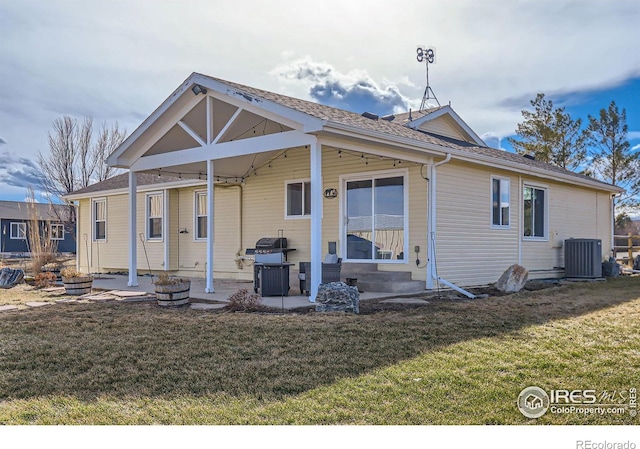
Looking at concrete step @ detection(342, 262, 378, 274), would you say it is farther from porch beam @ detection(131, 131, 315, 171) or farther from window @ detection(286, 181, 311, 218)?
porch beam @ detection(131, 131, 315, 171)

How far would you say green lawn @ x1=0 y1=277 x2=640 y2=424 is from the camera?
11.7ft

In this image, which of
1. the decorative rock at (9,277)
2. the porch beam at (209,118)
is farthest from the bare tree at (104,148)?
the porch beam at (209,118)

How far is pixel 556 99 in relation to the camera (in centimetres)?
2528

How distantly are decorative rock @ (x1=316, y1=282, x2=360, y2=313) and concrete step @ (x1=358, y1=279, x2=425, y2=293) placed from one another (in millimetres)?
2606

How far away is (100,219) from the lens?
17328mm

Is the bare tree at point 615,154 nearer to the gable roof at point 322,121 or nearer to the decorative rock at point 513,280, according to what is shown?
the gable roof at point 322,121

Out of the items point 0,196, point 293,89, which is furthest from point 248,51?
point 0,196

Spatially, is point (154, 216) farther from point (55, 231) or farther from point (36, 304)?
point (36, 304)

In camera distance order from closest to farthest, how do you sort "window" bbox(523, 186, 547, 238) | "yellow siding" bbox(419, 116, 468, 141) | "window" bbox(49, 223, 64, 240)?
"window" bbox(523, 186, 547, 238), "yellow siding" bbox(419, 116, 468, 141), "window" bbox(49, 223, 64, 240)

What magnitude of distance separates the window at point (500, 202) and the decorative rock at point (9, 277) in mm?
10638

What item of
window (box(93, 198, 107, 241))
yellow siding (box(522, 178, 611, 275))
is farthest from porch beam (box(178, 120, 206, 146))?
window (box(93, 198, 107, 241))

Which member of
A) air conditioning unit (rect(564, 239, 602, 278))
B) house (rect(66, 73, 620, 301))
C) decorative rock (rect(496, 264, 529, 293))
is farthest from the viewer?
air conditioning unit (rect(564, 239, 602, 278))

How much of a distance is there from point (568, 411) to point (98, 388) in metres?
3.30

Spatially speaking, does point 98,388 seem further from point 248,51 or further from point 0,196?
point 0,196
